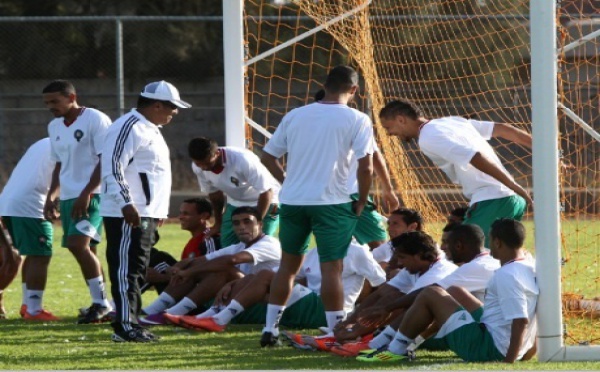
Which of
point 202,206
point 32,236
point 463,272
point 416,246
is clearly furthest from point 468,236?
point 32,236

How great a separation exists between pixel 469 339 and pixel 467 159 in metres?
1.38

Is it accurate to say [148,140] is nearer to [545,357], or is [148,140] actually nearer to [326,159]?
[326,159]

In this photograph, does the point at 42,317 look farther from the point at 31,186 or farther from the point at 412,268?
the point at 412,268

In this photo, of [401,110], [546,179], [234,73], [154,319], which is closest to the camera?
[546,179]

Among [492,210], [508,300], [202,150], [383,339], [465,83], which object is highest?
[465,83]

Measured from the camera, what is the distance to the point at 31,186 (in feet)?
34.3

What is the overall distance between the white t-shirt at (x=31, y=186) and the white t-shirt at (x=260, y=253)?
1.59 meters

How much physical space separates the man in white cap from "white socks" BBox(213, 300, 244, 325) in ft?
2.06

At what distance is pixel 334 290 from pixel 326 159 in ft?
2.74

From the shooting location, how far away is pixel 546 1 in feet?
24.0

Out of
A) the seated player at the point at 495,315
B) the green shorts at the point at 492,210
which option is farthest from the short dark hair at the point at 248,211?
the seated player at the point at 495,315

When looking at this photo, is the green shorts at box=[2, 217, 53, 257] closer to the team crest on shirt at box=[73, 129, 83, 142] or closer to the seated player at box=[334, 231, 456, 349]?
the team crest on shirt at box=[73, 129, 83, 142]

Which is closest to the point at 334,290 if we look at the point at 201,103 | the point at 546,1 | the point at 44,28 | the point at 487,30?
the point at 546,1

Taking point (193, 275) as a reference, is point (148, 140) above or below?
above
